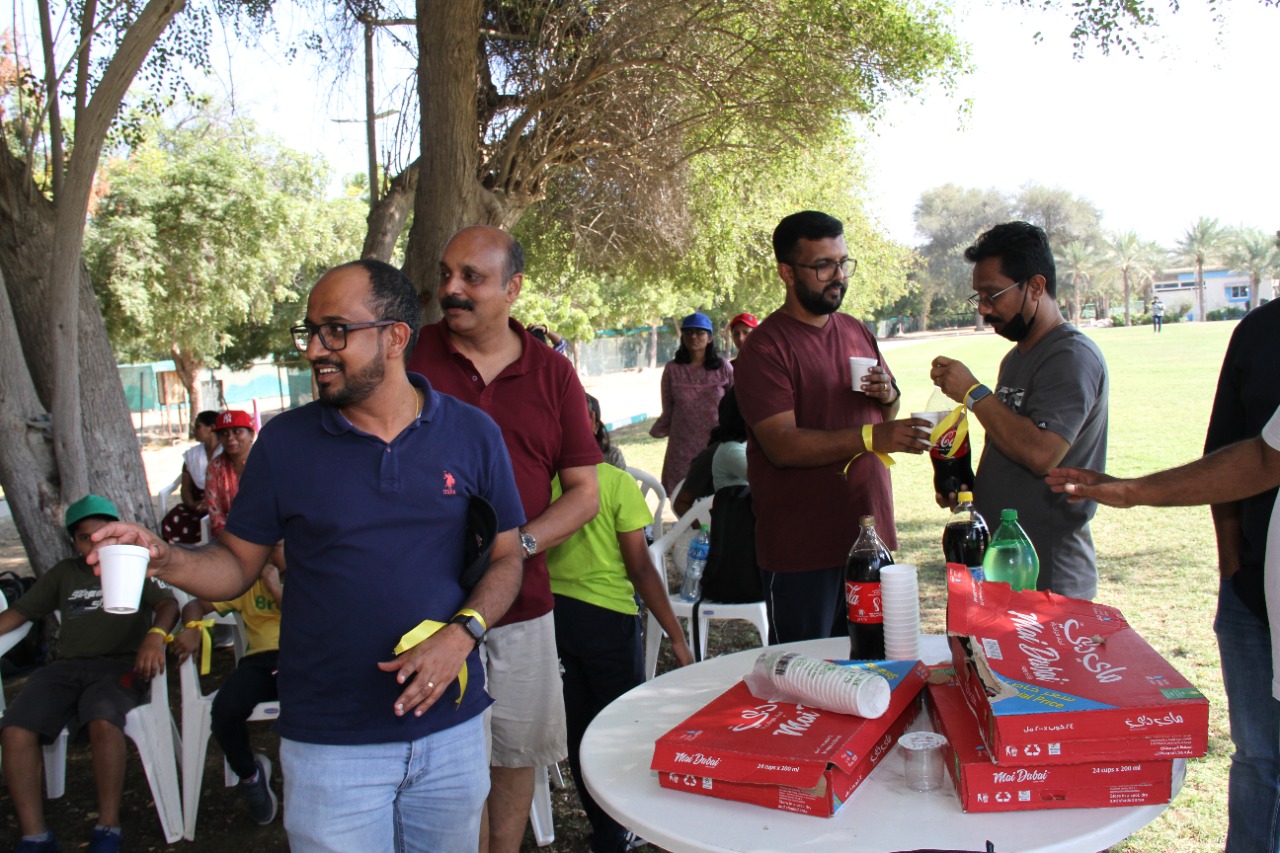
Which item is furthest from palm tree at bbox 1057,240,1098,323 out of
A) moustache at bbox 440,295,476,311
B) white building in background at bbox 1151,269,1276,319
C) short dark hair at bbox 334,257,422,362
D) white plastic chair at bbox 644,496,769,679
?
short dark hair at bbox 334,257,422,362

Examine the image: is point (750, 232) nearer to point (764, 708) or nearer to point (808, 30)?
point (808, 30)

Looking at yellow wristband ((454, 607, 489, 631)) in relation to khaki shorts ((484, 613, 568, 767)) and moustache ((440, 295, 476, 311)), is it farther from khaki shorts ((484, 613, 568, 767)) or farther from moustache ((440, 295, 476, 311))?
moustache ((440, 295, 476, 311))

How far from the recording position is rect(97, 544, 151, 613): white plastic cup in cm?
186

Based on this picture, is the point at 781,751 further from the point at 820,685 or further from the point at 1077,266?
the point at 1077,266

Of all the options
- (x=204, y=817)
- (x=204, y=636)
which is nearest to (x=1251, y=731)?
(x=204, y=636)

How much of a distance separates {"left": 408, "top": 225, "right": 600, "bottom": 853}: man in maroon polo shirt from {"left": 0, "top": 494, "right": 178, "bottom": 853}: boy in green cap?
5.77 ft

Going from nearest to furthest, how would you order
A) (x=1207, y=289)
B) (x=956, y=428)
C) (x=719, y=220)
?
1. (x=956, y=428)
2. (x=719, y=220)
3. (x=1207, y=289)

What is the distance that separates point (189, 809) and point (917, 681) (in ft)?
11.1

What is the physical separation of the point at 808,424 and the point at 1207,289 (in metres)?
107

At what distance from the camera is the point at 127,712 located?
161 inches

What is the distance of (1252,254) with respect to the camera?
8144cm

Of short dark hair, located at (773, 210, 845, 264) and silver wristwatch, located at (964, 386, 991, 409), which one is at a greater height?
short dark hair, located at (773, 210, 845, 264)

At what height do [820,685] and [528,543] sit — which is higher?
[528,543]

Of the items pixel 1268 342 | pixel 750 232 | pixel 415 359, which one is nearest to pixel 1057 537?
pixel 1268 342
